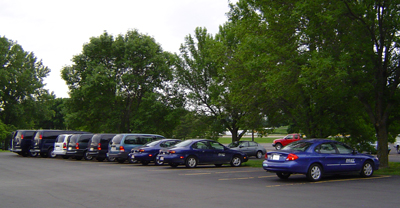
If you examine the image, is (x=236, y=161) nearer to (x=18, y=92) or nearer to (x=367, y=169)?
(x=367, y=169)

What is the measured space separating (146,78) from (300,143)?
106 feet

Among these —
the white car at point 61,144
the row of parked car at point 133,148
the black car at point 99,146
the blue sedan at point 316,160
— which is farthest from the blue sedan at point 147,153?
the blue sedan at point 316,160

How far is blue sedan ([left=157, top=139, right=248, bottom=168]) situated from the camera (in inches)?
781

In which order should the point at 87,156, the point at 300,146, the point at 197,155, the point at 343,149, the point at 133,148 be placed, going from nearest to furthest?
1. the point at 300,146
2. the point at 343,149
3. the point at 197,155
4. the point at 133,148
5. the point at 87,156

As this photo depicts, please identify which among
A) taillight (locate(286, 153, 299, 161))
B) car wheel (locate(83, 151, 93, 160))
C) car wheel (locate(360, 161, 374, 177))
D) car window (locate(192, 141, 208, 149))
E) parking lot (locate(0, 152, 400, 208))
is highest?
car window (locate(192, 141, 208, 149))

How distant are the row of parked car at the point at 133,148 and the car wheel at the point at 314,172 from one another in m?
7.46

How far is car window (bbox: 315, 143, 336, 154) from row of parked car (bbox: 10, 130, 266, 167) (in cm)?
729

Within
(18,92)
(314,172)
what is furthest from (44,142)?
(18,92)

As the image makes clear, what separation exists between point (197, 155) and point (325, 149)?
7475 millimetres

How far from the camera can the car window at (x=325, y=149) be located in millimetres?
14354

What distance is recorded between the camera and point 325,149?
14523 mm

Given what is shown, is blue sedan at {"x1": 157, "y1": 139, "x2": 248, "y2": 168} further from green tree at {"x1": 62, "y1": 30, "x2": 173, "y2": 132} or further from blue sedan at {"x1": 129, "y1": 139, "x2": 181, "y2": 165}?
green tree at {"x1": 62, "y1": 30, "x2": 173, "y2": 132}

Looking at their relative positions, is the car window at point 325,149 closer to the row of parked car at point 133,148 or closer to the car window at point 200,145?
the row of parked car at point 133,148

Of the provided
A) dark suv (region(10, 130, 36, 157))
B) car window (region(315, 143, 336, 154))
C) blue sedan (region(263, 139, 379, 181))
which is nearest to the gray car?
dark suv (region(10, 130, 36, 157))
